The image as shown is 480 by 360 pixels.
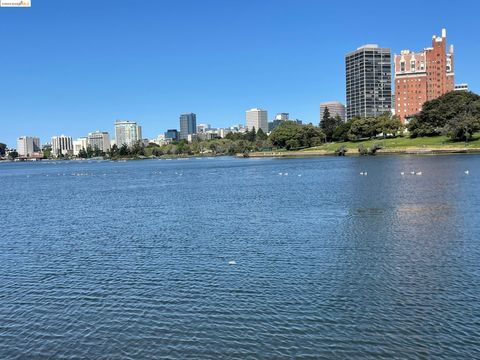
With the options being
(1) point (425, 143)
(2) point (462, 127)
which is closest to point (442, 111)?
(1) point (425, 143)

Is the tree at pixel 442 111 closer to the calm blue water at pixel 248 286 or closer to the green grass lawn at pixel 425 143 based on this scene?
the green grass lawn at pixel 425 143

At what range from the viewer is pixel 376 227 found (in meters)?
Answer: 36.8

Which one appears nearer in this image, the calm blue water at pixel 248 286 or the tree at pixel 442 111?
the calm blue water at pixel 248 286

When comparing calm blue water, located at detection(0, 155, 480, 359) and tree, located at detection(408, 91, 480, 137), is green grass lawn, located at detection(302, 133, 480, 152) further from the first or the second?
calm blue water, located at detection(0, 155, 480, 359)

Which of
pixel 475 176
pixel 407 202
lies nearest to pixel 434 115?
pixel 475 176

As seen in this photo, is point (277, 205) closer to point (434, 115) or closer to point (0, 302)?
point (0, 302)

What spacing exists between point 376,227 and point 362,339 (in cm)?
2079

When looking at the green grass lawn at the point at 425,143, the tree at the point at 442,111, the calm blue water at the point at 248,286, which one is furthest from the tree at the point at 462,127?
the calm blue water at the point at 248,286

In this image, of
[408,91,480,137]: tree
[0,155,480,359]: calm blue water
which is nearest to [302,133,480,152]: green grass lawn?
[408,91,480,137]: tree

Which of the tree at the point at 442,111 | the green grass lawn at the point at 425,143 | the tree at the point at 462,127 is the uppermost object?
the tree at the point at 442,111

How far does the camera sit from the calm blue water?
669 inches

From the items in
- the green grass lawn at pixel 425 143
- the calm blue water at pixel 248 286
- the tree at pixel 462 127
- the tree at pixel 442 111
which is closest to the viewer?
the calm blue water at pixel 248 286

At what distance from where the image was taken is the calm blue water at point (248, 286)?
1700 cm

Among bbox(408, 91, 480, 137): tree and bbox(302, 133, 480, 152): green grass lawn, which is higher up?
bbox(408, 91, 480, 137): tree
